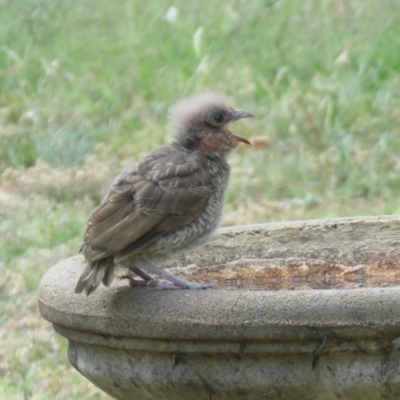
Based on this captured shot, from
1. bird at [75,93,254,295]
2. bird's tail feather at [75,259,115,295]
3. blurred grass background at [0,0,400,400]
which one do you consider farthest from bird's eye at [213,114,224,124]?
blurred grass background at [0,0,400,400]

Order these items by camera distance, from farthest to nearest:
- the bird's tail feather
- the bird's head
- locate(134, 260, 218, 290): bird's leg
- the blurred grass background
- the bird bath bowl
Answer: the blurred grass background
the bird's head
locate(134, 260, 218, 290): bird's leg
the bird's tail feather
the bird bath bowl

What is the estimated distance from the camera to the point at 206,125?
4371mm

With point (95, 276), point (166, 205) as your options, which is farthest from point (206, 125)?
point (95, 276)

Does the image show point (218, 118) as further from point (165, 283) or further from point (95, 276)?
point (95, 276)

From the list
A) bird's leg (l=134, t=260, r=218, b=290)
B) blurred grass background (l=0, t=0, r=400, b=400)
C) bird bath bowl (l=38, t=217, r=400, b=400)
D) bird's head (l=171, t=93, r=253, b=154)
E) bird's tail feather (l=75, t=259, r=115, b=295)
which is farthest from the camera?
blurred grass background (l=0, t=0, r=400, b=400)

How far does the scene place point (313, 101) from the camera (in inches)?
375

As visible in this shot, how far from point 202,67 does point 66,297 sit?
6.59 meters

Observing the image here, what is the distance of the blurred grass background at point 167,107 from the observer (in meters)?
8.02

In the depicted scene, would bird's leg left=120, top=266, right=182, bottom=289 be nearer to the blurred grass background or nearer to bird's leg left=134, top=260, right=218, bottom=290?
bird's leg left=134, top=260, right=218, bottom=290

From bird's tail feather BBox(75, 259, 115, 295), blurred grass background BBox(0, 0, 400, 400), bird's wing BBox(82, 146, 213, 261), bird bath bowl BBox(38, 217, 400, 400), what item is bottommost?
blurred grass background BBox(0, 0, 400, 400)

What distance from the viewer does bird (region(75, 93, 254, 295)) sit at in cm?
379

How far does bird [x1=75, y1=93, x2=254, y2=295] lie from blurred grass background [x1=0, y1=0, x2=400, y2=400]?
229 centimetres

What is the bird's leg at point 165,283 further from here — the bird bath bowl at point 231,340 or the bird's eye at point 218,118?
the bird's eye at point 218,118

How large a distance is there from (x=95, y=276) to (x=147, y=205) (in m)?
0.33
